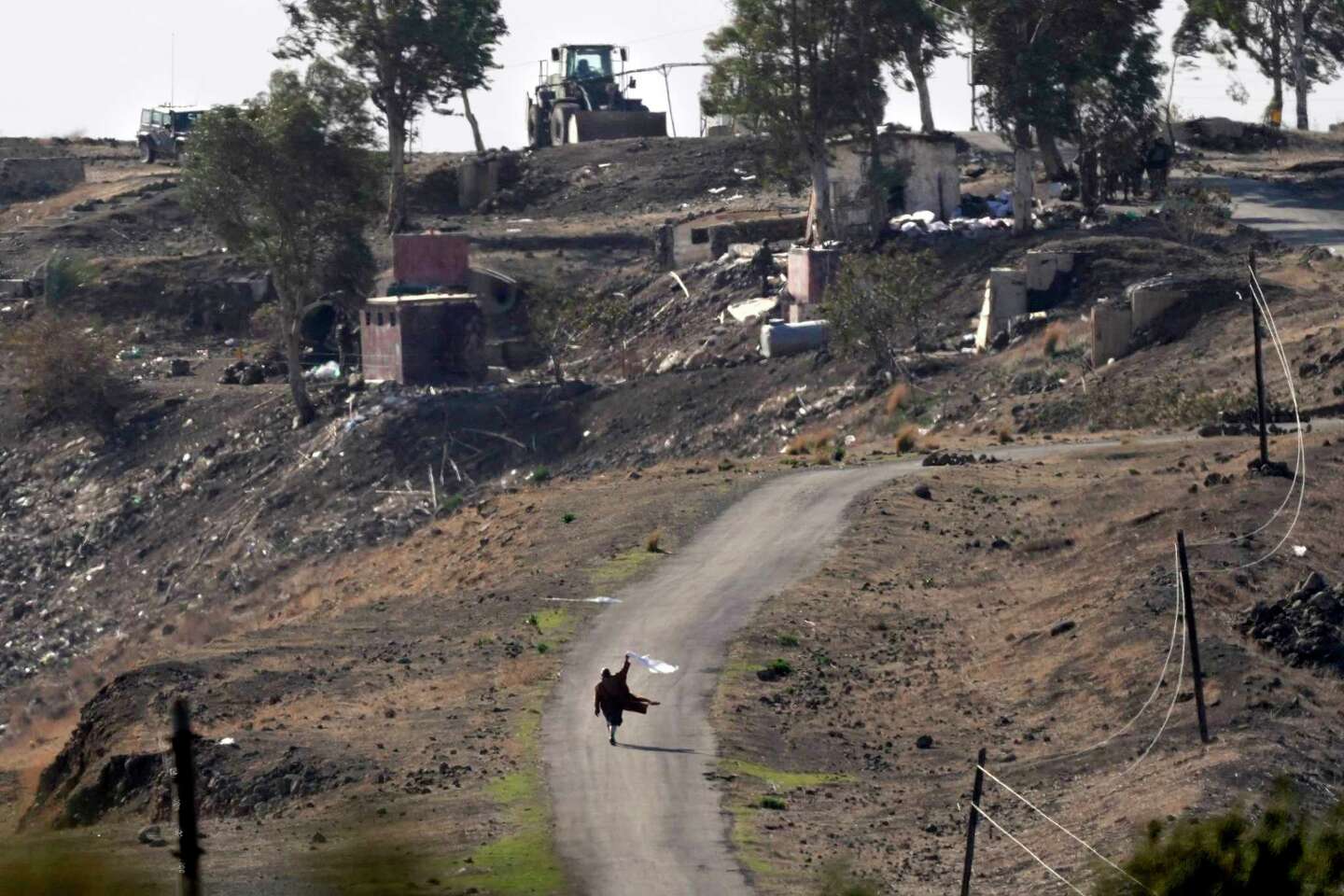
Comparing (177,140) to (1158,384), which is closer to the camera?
(1158,384)

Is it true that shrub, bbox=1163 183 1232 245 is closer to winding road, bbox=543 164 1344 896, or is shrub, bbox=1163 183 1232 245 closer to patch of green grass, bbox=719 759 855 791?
winding road, bbox=543 164 1344 896

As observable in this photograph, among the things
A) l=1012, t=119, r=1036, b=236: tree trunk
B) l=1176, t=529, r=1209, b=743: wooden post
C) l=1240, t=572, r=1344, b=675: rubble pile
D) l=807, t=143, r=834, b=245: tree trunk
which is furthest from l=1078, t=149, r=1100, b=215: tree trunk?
l=1176, t=529, r=1209, b=743: wooden post

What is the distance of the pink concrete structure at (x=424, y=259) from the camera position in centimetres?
5509

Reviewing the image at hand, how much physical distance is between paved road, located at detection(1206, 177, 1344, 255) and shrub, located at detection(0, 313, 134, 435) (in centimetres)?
2801

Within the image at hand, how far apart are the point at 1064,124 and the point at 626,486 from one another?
19.8 m

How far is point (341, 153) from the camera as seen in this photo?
5141cm

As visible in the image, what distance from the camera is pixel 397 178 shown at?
64.9m

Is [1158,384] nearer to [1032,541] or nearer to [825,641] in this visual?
[1032,541]

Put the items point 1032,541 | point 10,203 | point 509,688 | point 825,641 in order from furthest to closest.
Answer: point 10,203
point 1032,541
point 825,641
point 509,688

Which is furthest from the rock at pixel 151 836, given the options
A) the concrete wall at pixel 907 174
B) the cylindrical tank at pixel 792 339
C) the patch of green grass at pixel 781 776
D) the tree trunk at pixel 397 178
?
the tree trunk at pixel 397 178

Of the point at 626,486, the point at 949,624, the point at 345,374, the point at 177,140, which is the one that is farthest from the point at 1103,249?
the point at 177,140

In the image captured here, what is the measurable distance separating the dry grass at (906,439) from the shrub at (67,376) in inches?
843

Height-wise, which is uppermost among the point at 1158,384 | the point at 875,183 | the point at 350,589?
the point at 875,183

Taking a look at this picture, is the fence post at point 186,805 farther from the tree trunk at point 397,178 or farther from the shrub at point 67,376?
the tree trunk at point 397,178
